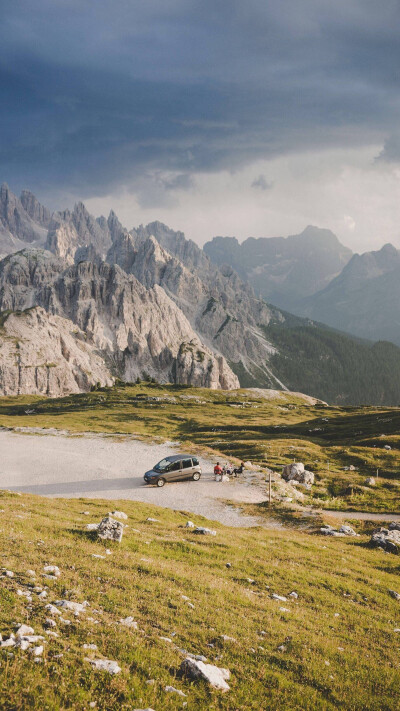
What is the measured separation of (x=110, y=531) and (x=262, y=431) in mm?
80125

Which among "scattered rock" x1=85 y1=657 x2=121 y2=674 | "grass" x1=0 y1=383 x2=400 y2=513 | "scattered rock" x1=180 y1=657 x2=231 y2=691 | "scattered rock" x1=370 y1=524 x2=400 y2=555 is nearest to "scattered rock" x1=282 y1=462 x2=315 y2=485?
"grass" x1=0 y1=383 x2=400 y2=513

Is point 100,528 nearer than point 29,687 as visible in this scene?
No

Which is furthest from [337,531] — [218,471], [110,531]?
[110,531]

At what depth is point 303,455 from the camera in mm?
57312

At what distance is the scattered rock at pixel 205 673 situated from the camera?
328 inches

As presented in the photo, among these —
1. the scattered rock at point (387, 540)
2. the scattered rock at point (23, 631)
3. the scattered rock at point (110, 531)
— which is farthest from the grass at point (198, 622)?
the scattered rock at point (387, 540)

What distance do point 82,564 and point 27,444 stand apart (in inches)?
2322

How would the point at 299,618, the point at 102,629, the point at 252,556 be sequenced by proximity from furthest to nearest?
the point at 252,556 → the point at 299,618 → the point at 102,629

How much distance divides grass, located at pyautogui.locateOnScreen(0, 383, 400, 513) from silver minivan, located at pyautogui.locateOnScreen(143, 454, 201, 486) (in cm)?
1384

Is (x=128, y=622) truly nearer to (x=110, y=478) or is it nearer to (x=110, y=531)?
(x=110, y=531)

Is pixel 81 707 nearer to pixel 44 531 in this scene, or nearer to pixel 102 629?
pixel 102 629

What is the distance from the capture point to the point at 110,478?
4394 centimetres

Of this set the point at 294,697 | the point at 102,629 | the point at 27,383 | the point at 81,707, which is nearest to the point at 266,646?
the point at 294,697

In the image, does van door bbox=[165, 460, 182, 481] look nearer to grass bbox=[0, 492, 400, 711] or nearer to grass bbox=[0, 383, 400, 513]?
grass bbox=[0, 383, 400, 513]
